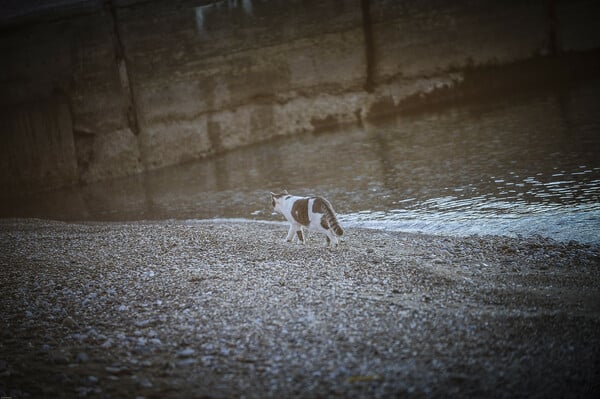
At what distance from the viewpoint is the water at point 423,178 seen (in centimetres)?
916

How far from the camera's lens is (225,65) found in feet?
62.1

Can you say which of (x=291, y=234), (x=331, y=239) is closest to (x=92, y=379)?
(x=331, y=239)

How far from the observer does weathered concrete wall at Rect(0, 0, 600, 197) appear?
17.3m

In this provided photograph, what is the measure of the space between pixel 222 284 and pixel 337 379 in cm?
246

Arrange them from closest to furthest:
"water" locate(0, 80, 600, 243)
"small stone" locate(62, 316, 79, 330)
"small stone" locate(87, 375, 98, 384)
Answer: "small stone" locate(87, 375, 98, 384)
"small stone" locate(62, 316, 79, 330)
"water" locate(0, 80, 600, 243)

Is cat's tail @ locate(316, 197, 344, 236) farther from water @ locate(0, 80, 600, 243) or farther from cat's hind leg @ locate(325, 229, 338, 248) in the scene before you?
water @ locate(0, 80, 600, 243)

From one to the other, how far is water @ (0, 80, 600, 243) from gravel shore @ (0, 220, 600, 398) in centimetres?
152

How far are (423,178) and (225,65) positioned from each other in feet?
32.3

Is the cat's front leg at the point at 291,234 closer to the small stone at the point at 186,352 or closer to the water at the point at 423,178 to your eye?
the water at the point at 423,178

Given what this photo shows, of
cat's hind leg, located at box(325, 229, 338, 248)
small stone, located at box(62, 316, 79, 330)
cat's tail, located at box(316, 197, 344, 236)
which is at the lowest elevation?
small stone, located at box(62, 316, 79, 330)

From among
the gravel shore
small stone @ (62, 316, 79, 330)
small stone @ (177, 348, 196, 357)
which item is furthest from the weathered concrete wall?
small stone @ (177, 348, 196, 357)

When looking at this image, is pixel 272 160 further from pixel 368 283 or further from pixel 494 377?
pixel 494 377

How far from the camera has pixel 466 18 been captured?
19.8 meters

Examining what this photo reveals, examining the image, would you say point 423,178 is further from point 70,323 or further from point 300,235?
point 70,323
